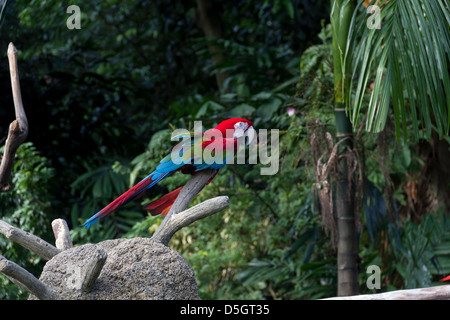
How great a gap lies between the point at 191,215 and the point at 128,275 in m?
0.26

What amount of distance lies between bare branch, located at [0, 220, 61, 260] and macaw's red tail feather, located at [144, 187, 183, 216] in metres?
0.32

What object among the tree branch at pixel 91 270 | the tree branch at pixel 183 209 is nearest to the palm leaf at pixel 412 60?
the tree branch at pixel 183 209

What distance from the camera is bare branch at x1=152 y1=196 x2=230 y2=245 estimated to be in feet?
5.12

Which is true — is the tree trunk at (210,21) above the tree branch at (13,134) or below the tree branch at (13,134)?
above

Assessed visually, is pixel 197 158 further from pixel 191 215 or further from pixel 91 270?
pixel 91 270

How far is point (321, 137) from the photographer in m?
2.38

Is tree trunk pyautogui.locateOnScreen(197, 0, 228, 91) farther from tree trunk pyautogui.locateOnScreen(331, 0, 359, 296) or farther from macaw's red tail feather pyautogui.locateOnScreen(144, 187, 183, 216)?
macaw's red tail feather pyautogui.locateOnScreen(144, 187, 183, 216)

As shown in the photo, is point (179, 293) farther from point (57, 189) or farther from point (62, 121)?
point (62, 121)

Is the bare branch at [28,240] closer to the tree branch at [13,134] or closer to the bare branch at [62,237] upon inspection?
the bare branch at [62,237]

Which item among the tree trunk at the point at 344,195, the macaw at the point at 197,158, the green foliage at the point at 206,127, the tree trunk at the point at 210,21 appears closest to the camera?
the macaw at the point at 197,158

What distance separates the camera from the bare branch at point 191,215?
1.56 meters

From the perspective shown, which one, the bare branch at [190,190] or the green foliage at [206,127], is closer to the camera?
the bare branch at [190,190]

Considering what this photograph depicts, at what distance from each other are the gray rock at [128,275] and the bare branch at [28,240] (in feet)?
0.26
